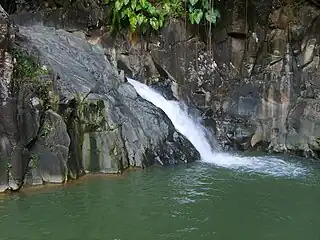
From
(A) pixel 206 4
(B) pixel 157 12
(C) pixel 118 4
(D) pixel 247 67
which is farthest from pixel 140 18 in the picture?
(D) pixel 247 67

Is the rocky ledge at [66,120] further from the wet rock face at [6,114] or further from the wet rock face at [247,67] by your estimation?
the wet rock face at [247,67]

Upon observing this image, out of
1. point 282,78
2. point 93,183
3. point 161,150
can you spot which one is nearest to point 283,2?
point 282,78

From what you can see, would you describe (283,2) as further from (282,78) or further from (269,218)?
(269,218)

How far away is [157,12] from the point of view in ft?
37.3

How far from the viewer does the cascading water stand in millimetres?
8656

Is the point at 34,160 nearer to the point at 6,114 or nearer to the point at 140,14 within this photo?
the point at 6,114

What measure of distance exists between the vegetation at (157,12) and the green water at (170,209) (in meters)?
4.59

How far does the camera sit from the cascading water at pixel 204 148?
866 cm

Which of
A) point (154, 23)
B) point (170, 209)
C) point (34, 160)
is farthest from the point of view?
point (154, 23)

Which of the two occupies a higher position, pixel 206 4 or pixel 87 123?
pixel 206 4

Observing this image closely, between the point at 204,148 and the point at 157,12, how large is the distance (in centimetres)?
373

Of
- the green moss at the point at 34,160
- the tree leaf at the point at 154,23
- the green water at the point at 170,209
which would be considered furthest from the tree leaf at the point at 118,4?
the green moss at the point at 34,160

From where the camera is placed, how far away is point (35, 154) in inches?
293

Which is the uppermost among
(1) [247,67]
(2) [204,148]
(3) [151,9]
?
(3) [151,9]
